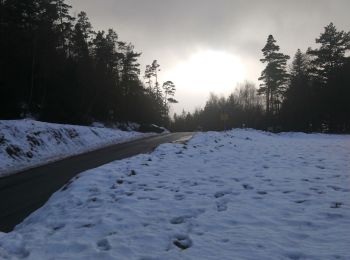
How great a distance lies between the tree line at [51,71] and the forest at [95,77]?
0.32ft

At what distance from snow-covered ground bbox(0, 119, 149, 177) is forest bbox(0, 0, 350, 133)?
6256 millimetres

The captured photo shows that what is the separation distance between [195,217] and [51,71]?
3492cm

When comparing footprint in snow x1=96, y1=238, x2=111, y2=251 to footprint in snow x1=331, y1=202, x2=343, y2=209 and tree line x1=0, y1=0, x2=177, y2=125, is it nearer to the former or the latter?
footprint in snow x1=331, y1=202, x2=343, y2=209

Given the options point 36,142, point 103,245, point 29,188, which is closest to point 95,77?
point 36,142

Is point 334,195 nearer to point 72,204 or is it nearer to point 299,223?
point 299,223

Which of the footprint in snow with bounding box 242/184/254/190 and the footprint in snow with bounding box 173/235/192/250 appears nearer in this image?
the footprint in snow with bounding box 173/235/192/250

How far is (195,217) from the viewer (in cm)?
679

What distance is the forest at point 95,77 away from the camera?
37062mm

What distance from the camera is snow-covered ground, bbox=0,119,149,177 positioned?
19.0 m

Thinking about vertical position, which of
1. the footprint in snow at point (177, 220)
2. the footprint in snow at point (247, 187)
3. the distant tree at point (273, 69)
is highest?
the distant tree at point (273, 69)

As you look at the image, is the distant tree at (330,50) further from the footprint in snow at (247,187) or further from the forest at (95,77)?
the footprint in snow at (247,187)

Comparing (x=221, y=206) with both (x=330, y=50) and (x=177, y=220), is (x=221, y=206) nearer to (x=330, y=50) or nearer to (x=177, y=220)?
(x=177, y=220)

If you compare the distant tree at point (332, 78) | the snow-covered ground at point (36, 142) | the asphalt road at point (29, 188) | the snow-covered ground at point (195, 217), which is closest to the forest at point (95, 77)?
the distant tree at point (332, 78)

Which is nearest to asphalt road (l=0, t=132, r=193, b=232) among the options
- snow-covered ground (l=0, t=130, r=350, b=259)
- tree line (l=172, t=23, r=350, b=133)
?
snow-covered ground (l=0, t=130, r=350, b=259)
